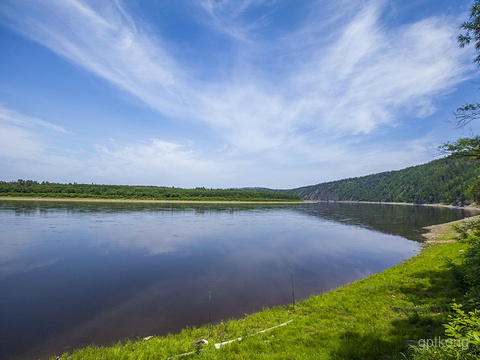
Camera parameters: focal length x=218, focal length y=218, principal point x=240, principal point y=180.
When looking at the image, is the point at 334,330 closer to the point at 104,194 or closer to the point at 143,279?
the point at 143,279

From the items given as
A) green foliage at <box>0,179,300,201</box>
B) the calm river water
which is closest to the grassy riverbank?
the calm river water

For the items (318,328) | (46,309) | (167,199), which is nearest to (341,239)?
(318,328)

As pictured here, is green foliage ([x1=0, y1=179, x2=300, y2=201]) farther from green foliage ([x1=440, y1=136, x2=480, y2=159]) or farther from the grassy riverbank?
green foliage ([x1=440, y1=136, x2=480, y2=159])

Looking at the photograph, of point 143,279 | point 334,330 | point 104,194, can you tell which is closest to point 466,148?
point 334,330

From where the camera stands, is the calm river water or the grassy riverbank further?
the calm river water

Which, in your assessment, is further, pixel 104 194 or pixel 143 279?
pixel 104 194

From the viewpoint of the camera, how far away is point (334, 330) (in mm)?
8156


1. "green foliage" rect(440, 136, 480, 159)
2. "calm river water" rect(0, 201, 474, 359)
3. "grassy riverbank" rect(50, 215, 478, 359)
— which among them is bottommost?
"calm river water" rect(0, 201, 474, 359)

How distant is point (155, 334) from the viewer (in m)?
10.2

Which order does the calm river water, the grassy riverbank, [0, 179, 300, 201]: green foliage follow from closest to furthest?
1. the grassy riverbank
2. the calm river water
3. [0, 179, 300, 201]: green foliage

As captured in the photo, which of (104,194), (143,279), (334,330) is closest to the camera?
(334,330)

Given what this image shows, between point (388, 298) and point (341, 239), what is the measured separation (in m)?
24.9

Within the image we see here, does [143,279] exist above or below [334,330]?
below

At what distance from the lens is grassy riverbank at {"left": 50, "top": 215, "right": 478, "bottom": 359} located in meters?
6.61
